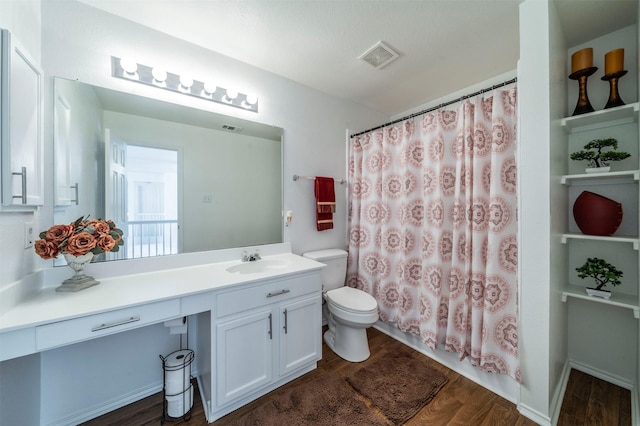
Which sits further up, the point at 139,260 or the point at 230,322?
the point at 139,260

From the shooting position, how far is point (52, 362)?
1.23 m

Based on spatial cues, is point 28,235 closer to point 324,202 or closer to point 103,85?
point 103,85

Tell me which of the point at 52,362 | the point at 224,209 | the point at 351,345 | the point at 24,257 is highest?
the point at 224,209

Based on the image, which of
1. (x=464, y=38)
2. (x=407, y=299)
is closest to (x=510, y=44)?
(x=464, y=38)

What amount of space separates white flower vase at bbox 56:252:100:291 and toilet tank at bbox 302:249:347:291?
4.75 feet

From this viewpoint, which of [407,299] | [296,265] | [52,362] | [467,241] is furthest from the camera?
[407,299]

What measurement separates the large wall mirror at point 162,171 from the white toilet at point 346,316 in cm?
62

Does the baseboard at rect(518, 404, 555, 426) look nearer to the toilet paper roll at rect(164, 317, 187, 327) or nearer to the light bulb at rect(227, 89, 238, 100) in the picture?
the toilet paper roll at rect(164, 317, 187, 327)

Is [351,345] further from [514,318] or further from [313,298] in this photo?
[514,318]

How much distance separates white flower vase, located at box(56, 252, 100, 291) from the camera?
3.84ft

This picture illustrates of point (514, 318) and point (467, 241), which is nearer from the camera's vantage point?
point (514, 318)

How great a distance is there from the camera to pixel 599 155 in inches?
56.4

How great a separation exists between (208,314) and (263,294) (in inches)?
12.6

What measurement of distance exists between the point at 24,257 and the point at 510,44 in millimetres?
3176
